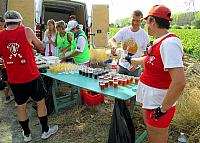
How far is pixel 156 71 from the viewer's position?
201cm

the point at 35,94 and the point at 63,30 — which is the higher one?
the point at 63,30

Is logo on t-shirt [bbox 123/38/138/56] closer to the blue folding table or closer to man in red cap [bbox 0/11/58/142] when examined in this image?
the blue folding table

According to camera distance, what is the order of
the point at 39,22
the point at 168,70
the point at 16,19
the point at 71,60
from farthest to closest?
the point at 39,22, the point at 71,60, the point at 16,19, the point at 168,70

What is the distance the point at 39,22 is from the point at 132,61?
14.0ft

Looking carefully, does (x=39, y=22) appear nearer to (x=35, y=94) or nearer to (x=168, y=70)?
(x=35, y=94)

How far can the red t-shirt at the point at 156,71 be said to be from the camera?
1.95 m

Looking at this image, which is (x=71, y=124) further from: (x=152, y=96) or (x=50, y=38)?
(x=50, y=38)

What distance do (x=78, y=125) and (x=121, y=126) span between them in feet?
4.21

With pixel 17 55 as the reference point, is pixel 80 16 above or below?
above

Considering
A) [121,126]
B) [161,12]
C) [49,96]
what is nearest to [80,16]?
[49,96]

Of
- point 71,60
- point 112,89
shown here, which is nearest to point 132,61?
point 112,89

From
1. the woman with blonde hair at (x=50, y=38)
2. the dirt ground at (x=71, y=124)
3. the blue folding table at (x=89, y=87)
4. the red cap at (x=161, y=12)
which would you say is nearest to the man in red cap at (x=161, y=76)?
the red cap at (x=161, y=12)

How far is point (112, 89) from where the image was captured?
3242 mm

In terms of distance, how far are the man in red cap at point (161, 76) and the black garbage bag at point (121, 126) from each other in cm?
79
